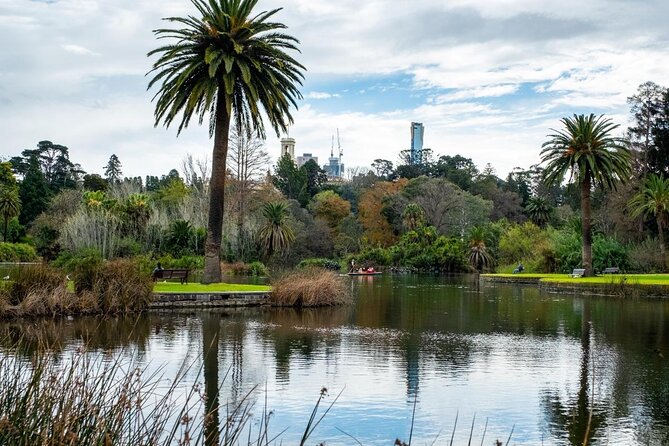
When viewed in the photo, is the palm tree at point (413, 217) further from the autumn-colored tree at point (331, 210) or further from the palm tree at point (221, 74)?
the palm tree at point (221, 74)

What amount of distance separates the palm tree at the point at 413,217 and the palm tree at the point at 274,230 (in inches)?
958

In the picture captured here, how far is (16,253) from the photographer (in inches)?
2312

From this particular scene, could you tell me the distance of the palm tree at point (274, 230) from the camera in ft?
211

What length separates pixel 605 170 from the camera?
49.5 meters

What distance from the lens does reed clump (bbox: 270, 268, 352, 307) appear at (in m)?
29.5

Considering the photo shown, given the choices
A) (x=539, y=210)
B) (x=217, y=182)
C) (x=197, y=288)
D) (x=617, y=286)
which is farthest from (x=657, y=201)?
(x=539, y=210)

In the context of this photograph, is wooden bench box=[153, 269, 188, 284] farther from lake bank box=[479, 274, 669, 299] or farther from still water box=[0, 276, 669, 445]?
lake bank box=[479, 274, 669, 299]

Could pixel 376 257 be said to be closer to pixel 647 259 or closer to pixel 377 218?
pixel 377 218

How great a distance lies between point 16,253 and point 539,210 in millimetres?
60360

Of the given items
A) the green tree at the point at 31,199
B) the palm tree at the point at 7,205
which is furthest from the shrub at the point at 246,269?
the green tree at the point at 31,199

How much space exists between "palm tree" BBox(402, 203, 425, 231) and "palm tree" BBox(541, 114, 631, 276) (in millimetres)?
35569

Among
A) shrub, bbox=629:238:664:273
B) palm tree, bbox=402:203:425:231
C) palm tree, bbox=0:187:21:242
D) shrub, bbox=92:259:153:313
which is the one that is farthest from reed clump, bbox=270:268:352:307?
palm tree, bbox=402:203:425:231

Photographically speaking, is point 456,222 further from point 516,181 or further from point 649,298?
point 649,298

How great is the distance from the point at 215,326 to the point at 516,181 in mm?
104922
